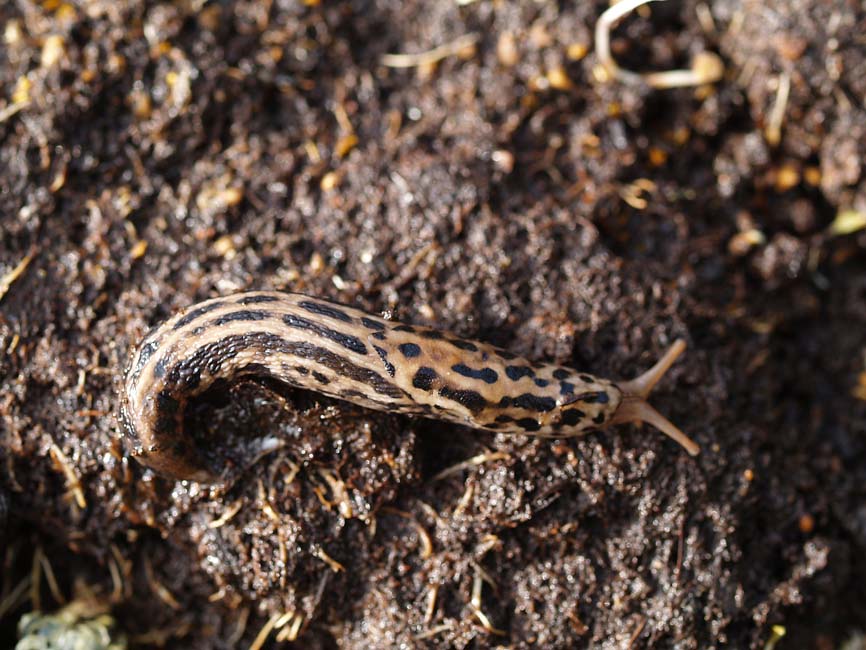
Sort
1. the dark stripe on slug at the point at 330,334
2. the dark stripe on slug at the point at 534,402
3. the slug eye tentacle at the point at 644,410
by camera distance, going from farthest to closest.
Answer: the slug eye tentacle at the point at 644,410, the dark stripe on slug at the point at 534,402, the dark stripe on slug at the point at 330,334

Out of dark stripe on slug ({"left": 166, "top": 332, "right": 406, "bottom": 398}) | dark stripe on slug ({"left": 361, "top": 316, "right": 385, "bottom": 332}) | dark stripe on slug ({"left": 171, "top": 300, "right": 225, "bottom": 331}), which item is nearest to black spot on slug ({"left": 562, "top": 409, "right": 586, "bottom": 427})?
dark stripe on slug ({"left": 166, "top": 332, "right": 406, "bottom": 398})

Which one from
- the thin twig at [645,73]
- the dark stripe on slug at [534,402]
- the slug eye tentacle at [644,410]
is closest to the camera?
the dark stripe on slug at [534,402]

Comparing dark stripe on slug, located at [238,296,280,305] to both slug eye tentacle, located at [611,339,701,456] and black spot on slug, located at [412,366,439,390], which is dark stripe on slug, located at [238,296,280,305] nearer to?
black spot on slug, located at [412,366,439,390]

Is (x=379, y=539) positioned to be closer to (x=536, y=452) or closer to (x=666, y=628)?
(x=536, y=452)

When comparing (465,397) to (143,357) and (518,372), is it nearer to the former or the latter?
(518,372)

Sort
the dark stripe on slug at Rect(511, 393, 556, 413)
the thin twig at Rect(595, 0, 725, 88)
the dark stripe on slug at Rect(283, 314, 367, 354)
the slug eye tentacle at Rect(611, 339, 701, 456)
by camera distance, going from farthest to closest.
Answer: the thin twig at Rect(595, 0, 725, 88) → the slug eye tentacle at Rect(611, 339, 701, 456) → the dark stripe on slug at Rect(511, 393, 556, 413) → the dark stripe on slug at Rect(283, 314, 367, 354)

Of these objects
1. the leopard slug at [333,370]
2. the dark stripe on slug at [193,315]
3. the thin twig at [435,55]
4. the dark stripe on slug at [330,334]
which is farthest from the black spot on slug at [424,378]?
the thin twig at [435,55]

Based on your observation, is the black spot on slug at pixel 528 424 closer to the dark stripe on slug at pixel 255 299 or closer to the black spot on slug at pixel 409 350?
the black spot on slug at pixel 409 350
